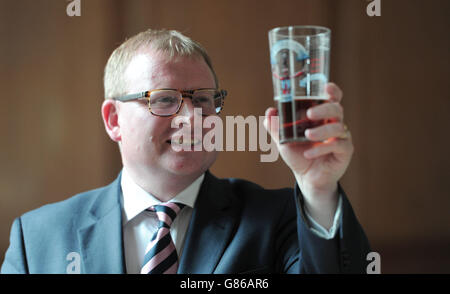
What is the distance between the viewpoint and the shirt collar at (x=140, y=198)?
4.93ft

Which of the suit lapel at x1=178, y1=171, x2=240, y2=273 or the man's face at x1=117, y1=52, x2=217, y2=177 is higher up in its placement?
the man's face at x1=117, y1=52, x2=217, y2=177

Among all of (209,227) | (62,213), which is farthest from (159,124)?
(62,213)

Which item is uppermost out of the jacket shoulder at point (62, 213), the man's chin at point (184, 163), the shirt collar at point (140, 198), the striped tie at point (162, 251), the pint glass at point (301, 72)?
the pint glass at point (301, 72)

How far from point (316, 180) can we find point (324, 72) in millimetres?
268

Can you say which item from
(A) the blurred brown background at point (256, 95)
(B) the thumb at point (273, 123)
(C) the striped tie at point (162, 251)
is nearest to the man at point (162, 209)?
(C) the striped tie at point (162, 251)

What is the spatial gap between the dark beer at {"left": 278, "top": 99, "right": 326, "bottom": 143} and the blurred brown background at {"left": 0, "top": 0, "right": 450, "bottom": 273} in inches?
71.0

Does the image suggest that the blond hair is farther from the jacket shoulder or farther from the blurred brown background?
the blurred brown background

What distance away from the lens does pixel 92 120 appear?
2.80m

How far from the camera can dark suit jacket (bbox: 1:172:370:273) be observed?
138 cm

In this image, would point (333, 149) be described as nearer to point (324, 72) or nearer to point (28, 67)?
point (324, 72)

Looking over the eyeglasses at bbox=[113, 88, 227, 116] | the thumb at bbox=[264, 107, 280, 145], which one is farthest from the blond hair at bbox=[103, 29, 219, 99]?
the thumb at bbox=[264, 107, 280, 145]

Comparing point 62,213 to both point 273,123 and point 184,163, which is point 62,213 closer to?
point 184,163

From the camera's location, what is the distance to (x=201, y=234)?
1438 millimetres

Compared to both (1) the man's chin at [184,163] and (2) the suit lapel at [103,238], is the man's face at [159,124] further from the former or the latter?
(2) the suit lapel at [103,238]
